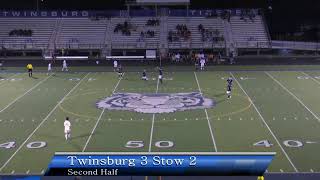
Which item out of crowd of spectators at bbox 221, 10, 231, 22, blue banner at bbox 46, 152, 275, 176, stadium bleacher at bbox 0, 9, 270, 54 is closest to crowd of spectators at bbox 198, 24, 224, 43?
stadium bleacher at bbox 0, 9, 270, 54

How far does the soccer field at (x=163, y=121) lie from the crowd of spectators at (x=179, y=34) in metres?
15.8

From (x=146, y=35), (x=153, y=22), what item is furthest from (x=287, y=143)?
(x=153, y=22)

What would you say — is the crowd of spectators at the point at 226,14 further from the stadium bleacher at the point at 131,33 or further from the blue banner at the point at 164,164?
the blue banner at the point at 164,164

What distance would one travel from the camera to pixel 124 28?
175ft

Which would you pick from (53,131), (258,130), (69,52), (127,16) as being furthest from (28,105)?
(127,16)

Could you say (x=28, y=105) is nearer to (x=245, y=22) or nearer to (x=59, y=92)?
(x=59, y=92)

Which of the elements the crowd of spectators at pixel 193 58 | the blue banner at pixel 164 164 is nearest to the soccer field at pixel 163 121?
Answer: the blue banner at pixel 164 164

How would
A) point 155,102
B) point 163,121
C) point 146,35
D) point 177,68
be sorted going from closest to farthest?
point 163,121
point 155,102
point 177,68
point 146,35

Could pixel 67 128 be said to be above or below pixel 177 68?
below

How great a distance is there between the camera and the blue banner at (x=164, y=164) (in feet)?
35.1

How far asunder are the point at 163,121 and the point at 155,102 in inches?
161

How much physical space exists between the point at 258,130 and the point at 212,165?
485 inches

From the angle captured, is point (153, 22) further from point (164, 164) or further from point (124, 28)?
point (164, 164)

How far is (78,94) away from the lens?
30.8 m
